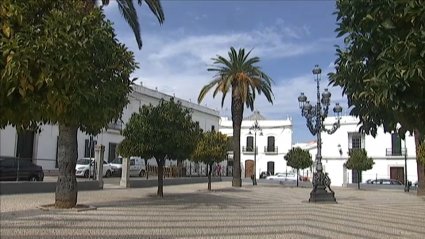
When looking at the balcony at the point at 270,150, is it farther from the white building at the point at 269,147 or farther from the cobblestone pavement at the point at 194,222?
the cobblestone pavement at the point at 194,222

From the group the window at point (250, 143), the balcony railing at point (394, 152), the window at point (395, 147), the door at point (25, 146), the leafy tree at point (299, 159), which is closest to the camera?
the door at point (25, 146)

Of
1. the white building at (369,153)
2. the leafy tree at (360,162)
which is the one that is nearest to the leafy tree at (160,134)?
the leafy tree at (360,162)

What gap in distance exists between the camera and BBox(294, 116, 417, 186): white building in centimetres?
4238

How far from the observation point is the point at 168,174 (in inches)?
1223

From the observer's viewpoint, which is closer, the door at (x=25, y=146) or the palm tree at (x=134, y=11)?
the palm tree at (x=134, y=11)

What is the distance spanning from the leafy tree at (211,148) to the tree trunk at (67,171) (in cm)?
1000

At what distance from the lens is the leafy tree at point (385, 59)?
4.38 metres

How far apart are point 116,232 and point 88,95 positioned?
5.09m

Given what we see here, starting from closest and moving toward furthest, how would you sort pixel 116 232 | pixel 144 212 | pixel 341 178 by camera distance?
1. pixel 116 232
2. pixel 144 212
3. pixel 341 178

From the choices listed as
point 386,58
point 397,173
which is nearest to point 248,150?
point 397,173

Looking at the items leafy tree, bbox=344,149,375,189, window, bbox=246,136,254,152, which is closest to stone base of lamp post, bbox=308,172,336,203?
leafy tree, bbox=344,149,375,189

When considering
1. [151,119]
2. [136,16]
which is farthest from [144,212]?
[136,16]

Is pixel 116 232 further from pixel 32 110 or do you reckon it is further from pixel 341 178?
pixel 341 178

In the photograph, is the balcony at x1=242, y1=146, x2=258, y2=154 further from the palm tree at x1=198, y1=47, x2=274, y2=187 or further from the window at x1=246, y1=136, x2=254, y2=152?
the palm tree at x1=198, y1=47, x2=274, y2=187
